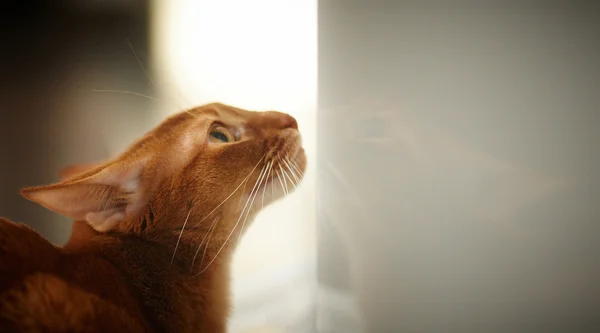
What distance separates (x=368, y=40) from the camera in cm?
133

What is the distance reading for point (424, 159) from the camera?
52.2 inches

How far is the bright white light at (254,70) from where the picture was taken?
4.12ft

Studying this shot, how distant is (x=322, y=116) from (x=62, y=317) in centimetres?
81

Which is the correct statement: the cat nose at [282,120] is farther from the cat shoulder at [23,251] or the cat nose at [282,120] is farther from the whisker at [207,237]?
the cat shoulder at [23,251]

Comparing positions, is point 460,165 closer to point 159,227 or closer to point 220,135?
point 220,135

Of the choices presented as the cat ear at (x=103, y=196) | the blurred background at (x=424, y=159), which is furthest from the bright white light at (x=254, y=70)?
the cat ear at (x=103, y=196)

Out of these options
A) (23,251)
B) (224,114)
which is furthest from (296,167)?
(23,251)

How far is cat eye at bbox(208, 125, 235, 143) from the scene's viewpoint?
1233mm

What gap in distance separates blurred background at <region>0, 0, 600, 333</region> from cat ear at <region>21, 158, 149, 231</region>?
32 cm

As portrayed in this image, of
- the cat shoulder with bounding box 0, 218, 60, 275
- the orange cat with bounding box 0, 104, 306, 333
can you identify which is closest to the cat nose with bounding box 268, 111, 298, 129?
the orange cat with bounding box 0, 104, 306, 333

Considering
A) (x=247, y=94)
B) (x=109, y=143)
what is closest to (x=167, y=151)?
(x=109, y=143)

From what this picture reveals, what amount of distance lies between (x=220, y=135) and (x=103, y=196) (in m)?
0.32

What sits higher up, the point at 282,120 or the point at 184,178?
the point at 282,120

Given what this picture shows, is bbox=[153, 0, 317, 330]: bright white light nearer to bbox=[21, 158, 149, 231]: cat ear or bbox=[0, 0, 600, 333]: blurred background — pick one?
bbox=[0, 0, 600, 333]: blurred background
